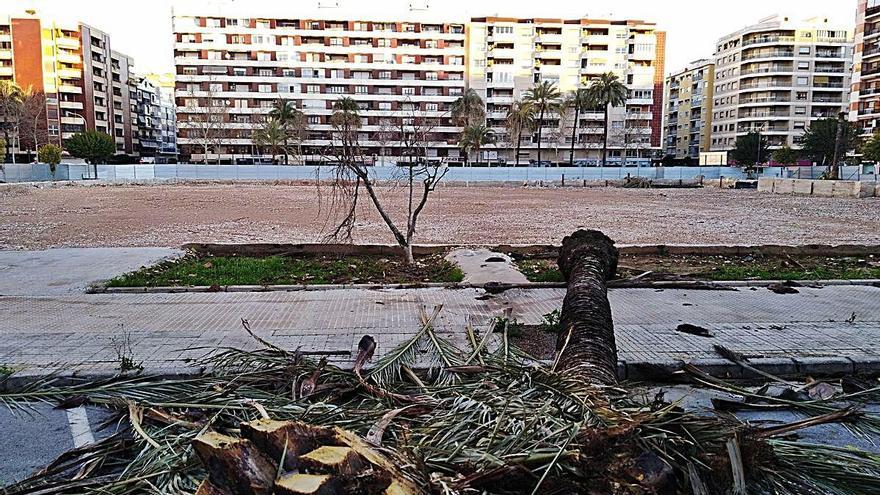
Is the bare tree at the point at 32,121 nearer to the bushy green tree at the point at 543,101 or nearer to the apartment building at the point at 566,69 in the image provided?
the apartment building at the point at 566,69

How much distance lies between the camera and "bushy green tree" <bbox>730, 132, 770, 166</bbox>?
82.2 m

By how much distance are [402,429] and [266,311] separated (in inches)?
224

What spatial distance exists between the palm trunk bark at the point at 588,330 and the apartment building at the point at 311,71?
8227 centimetres

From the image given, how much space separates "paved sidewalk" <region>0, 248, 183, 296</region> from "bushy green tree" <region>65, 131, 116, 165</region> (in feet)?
235

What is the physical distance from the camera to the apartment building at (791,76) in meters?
97.1

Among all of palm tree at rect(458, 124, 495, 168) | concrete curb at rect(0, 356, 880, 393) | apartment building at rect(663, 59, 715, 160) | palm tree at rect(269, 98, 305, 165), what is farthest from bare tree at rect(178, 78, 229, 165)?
concrete curb at rect(0, 356, 880, 393)

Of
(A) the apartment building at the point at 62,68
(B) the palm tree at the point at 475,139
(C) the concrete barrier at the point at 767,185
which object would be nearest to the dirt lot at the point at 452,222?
(C) the concrete barrier at the point at 767,185

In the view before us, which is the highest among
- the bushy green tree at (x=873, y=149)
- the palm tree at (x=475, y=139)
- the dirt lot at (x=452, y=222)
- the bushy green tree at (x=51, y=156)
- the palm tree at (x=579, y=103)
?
the palm tree at (x=579, y=103)

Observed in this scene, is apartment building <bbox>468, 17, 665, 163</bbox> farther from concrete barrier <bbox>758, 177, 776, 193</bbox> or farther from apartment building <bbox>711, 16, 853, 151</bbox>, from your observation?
concrete barrier <bbox>758, 177, 776, 193</bbox>

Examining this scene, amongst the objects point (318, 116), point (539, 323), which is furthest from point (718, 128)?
point (539, 323)

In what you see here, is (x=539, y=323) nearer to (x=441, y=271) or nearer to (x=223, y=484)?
(x=441, y=271)

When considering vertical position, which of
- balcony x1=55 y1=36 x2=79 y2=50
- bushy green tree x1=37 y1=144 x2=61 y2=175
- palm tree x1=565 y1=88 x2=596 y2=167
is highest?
balcony x1=55 y1=36 x2=79 y2=50

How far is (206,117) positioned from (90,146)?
14.5 m

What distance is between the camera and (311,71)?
9212 cm
